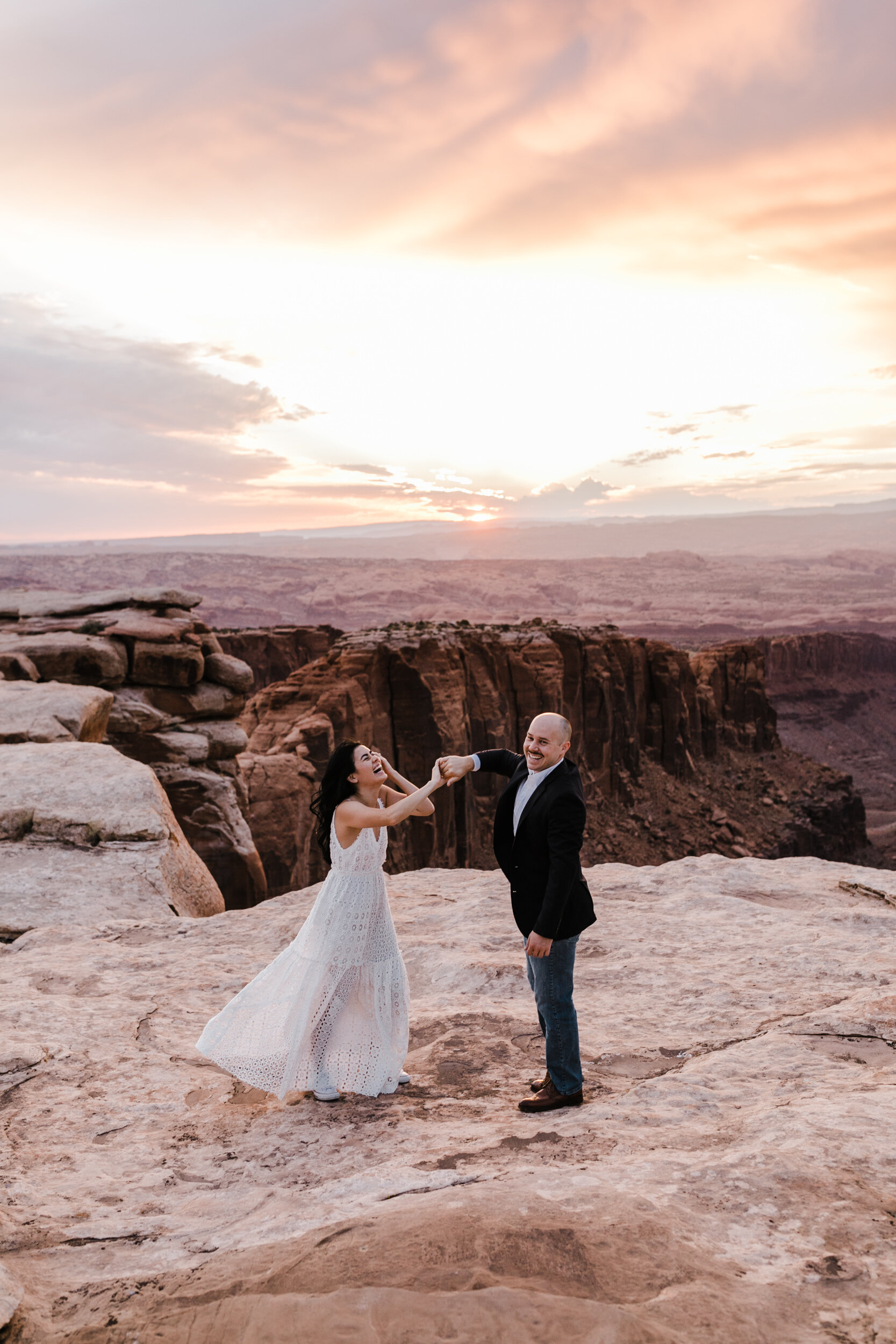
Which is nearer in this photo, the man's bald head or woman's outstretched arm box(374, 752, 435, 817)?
the man's bald head

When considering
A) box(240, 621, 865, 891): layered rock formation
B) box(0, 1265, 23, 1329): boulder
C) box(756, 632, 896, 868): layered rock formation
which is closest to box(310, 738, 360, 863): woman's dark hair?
box(0, 1265, 23, 1329): boulder

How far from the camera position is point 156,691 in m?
14.7

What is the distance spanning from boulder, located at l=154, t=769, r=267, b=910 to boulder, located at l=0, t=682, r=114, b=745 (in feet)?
4.98

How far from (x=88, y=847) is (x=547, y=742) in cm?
586

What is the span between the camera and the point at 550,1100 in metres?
3.59

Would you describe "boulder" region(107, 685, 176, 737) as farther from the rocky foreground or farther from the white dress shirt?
the white dress shirt

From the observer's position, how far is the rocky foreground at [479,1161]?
6.69 ft

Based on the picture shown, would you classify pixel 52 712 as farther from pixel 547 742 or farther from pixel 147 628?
pixel 547 742

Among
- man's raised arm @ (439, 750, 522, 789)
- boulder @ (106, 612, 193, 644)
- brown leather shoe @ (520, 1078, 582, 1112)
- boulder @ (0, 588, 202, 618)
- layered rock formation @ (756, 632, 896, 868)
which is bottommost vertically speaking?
layered rock formation @ (756, 632, 896, 868)

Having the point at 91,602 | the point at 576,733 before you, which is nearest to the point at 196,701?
the point at 91,602

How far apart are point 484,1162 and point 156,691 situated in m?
12.9

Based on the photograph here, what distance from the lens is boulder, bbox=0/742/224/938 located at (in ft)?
23.6

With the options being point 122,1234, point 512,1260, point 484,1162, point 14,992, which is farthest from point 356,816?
point 14,992

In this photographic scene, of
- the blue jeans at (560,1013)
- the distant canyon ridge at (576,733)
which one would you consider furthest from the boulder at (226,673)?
the blue jeans at (560,1013)
